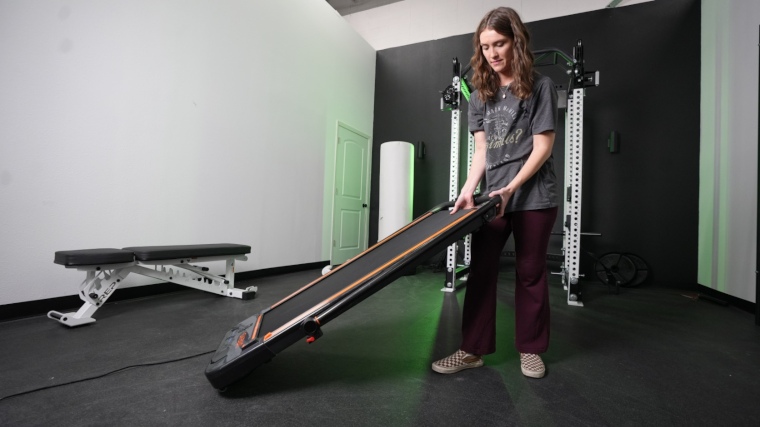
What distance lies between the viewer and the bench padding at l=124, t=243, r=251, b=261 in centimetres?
213

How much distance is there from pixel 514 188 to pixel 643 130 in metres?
3.74

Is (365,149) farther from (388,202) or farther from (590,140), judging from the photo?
(590,140)

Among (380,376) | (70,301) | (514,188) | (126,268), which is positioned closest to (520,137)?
(514,188)

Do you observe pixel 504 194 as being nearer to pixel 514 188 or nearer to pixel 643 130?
pixel 514 188

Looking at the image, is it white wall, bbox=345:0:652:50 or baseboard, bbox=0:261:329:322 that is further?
white wall, bbox=345:0:652:50

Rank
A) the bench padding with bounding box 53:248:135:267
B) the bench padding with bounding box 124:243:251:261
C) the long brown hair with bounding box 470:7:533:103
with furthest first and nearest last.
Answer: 1. the bench padding with bounding box 124:243:251:261
2. the bench padding with bounding box 53:248:135:267
3. the long brown hair with bounding box 470:7:533:103

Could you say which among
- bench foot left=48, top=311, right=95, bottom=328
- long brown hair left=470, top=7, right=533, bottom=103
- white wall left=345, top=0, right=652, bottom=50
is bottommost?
bench foot left=48, top=311, right=95, bottom=328

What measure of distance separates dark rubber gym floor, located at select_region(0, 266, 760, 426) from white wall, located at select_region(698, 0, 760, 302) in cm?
93

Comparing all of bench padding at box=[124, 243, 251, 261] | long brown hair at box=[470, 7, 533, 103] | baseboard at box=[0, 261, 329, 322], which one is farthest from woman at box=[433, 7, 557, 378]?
baseboard at box=[0, 261, 329, 322]

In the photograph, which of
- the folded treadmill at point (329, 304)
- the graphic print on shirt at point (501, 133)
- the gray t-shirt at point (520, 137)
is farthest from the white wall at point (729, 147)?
the folded treadmill at point (329, 304)

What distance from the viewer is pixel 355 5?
19.7 ft

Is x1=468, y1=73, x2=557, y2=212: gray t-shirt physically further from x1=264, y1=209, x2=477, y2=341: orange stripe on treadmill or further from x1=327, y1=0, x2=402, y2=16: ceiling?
x1=327, y1=0, x2=402, y2=16: ceiling

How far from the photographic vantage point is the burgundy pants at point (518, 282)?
1.28 meters

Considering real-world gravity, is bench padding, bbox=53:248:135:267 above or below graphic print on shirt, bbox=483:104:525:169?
below
